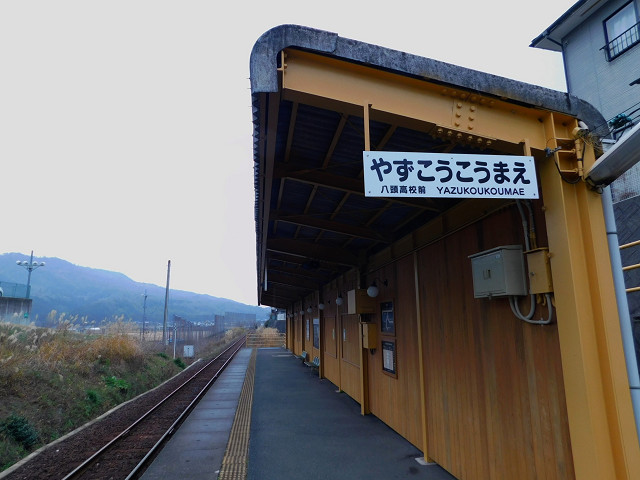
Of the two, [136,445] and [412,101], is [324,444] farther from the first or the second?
[412,101]

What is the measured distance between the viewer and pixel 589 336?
9.54 ft

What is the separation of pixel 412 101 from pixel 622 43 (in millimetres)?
11357

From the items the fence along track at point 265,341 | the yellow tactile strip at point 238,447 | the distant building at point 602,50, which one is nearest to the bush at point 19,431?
the yellow tactile strip at point 238,447

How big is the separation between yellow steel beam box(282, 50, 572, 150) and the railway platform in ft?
13.5

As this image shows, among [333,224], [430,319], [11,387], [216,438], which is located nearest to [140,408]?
[11,387]

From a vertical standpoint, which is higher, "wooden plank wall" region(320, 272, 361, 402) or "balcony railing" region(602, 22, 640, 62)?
"balcony railing" region(602, 22, 640, 62)

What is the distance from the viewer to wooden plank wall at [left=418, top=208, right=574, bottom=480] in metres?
3.31

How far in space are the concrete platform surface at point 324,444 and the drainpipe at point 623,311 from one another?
112 inches

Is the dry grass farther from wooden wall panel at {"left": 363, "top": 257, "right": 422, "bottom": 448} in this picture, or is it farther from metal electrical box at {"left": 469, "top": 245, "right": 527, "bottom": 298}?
metal electrical box at {"left": 469, "top": 245, "right": 527, "bottom": 298}

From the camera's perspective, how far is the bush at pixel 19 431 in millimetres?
6930

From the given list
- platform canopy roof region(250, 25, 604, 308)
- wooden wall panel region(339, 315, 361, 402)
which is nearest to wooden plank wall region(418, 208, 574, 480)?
platform canopy roof region(250, 25, 604, 308)

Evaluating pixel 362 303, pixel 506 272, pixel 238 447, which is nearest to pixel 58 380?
pixel 238 447

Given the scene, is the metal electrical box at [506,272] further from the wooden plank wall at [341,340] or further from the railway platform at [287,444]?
the wooden plank wall at [341,340]

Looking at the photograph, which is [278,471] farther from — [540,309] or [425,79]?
[425,79]
